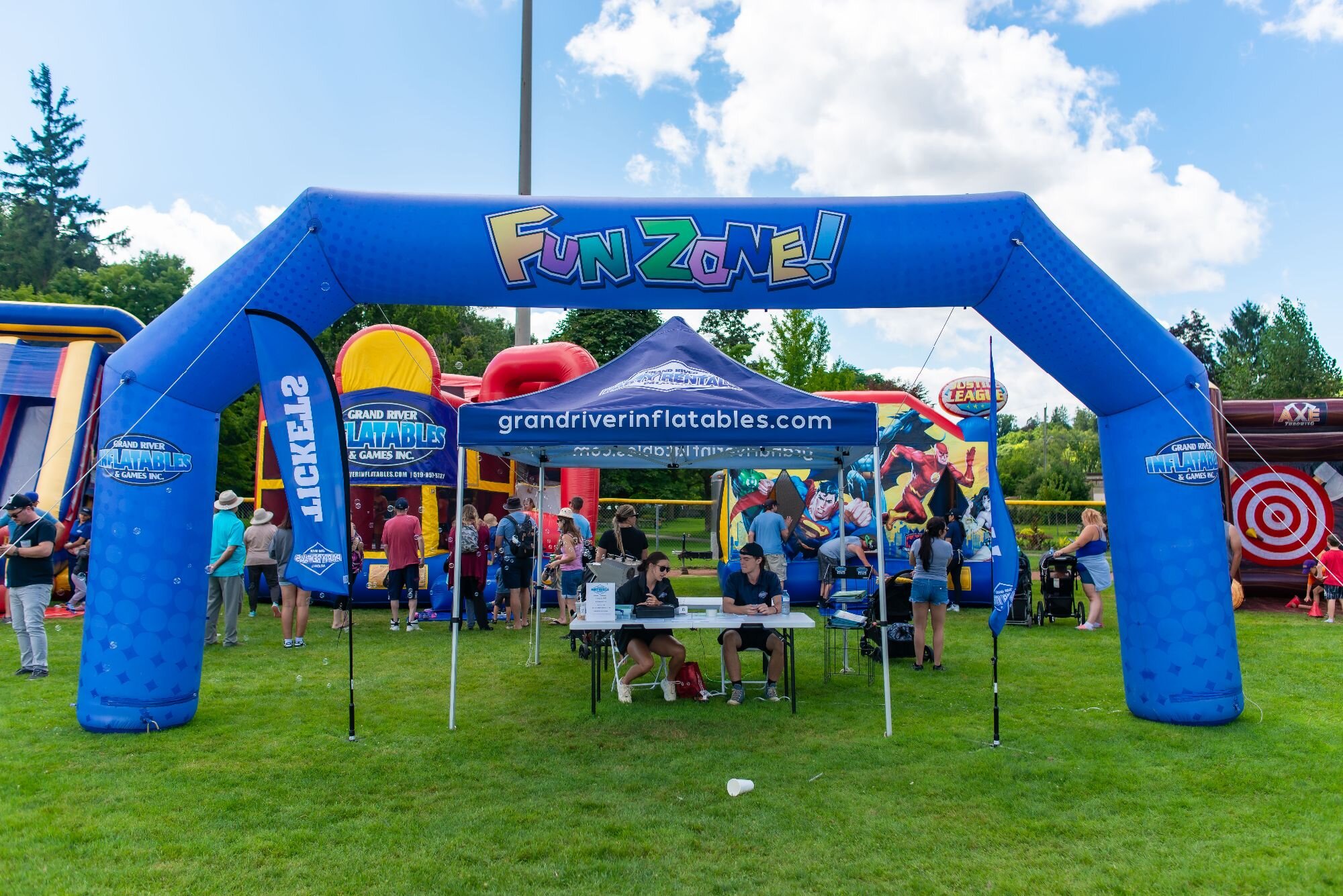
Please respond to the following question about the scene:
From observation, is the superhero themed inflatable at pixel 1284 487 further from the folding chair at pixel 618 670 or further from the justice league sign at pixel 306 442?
the justice league sign at pixel 306 442

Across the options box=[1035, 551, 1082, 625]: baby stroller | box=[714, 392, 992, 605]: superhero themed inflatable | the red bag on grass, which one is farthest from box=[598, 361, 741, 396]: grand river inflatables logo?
box=[1035, 551, 1082, 625]: baby stroller

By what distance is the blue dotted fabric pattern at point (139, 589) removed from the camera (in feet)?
19.8

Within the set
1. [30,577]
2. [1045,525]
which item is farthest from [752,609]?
[1045,525]

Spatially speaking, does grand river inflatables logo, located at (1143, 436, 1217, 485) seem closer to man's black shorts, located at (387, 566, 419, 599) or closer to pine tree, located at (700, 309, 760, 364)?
man's black shorts, located at (387, 566, 419, 599)

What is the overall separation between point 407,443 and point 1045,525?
2659 cm

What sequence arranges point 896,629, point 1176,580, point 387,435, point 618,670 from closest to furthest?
point 1176,580
point 618,670
point 896,629
point 387,435

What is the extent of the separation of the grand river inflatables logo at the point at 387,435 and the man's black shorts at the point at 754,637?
6648mm

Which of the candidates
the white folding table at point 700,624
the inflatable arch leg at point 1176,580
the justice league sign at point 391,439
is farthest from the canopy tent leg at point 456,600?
the justice league sign at point 391,439

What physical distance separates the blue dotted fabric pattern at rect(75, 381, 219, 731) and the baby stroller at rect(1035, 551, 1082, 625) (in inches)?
394

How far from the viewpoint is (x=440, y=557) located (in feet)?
40.9

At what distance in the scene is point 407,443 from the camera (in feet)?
41.4

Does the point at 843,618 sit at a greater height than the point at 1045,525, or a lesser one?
lesser

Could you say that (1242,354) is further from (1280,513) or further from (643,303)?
(643,303)

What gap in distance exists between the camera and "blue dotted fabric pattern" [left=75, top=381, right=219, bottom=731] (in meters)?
6.03
